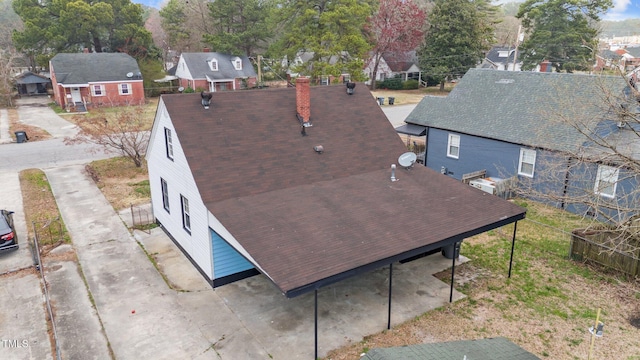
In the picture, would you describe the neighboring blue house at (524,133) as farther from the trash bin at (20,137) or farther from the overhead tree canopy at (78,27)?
the overhead tree canopy at (78,27)

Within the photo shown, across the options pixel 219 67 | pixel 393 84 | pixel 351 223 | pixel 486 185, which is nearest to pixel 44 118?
pixel 219 67

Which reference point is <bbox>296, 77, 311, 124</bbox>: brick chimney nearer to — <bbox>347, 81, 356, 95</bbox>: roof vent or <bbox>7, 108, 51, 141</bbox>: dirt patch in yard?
<bbox>347, 81, 356, 95</bbox>: roof vent

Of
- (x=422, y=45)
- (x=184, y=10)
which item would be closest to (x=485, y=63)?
(x=422, y=45)

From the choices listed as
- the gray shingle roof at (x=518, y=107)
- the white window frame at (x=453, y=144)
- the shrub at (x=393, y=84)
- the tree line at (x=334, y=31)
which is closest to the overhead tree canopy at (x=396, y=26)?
the tree line at (x=334, y=31)

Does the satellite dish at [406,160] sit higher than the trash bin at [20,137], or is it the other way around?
the satellite dish at [406,160]

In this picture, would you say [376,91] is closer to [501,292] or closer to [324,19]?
[324,19]

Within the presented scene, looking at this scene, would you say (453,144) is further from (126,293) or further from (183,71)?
(183,71)
